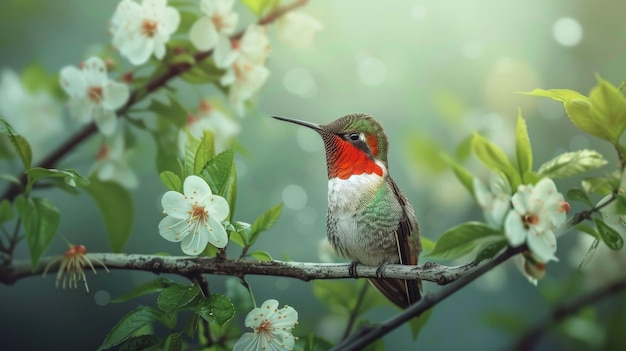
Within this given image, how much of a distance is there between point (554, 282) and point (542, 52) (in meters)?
0.39

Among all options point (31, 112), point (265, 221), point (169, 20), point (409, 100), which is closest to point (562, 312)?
point (409, 100)

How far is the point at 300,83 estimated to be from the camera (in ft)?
3.49

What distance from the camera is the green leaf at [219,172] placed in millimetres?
587

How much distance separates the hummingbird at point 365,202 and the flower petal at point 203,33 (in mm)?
169

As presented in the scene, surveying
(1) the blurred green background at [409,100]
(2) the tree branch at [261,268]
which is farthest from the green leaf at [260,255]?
(1) the blurred green background at [409,100]

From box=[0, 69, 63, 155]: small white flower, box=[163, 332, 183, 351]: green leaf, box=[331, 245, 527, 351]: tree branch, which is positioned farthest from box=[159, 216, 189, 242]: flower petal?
box=[0, 69, 63, 155]: small white flower

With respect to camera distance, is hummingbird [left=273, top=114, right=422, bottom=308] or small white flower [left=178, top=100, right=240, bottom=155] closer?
hummingbird [left=273, top=114, right=422, bottom=308]

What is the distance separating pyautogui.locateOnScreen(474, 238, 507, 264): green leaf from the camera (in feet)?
1.68

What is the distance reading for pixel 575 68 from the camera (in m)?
1.09

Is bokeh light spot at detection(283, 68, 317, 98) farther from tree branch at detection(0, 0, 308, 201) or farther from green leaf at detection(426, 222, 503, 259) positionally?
green leaf at detection(426, 222, 503, 259)

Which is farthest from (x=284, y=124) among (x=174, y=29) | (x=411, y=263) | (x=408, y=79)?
(x=411, y=263)

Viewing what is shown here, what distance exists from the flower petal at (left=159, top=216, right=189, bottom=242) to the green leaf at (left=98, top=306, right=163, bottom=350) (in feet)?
0.28

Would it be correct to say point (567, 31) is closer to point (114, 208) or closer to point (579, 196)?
point (579, 196)

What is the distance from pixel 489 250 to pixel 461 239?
31 mm
